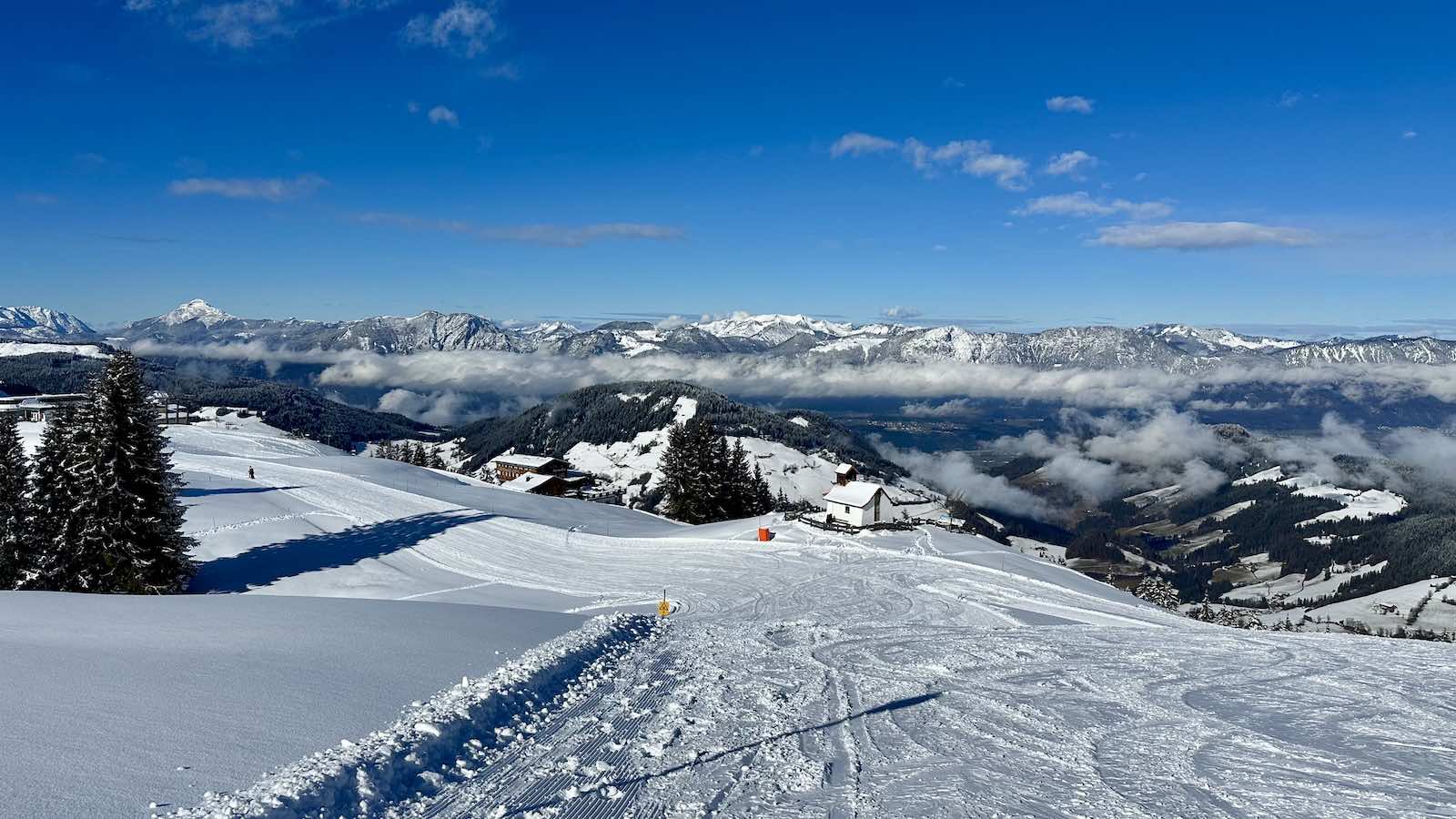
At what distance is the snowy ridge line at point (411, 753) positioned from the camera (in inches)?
311

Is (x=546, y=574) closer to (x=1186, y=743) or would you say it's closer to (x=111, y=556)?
(x=111, y=556)

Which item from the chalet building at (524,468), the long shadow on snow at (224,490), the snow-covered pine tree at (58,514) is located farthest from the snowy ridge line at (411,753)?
the chalet building at (524,468)

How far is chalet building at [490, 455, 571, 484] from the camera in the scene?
436ft

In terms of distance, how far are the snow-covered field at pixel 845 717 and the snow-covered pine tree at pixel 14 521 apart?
242 inches

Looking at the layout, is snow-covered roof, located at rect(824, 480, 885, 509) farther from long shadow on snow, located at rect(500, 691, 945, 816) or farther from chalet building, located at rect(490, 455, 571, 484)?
chalet building, located at rect(490, 455, 571, 484)

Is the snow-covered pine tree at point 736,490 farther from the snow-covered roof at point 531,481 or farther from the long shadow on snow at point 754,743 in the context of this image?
the snow-covered roof at point 531,481

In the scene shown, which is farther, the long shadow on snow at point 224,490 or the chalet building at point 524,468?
the chalet building at point 524,468

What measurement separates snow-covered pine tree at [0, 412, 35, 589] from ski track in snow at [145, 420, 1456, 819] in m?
8.54

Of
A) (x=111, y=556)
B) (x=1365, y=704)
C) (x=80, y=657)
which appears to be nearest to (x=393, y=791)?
(x=80, y=657)

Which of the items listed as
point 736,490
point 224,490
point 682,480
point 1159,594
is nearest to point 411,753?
point 224,490

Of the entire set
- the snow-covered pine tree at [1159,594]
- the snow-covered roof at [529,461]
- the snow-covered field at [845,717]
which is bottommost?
the snow-covered pine tree at [1159,594]

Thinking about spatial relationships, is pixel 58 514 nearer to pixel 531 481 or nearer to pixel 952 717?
pixel 952 717

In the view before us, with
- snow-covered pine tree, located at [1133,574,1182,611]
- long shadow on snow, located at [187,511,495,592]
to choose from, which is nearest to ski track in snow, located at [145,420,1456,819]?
long shadow on snow, located at [187,511,495,592]

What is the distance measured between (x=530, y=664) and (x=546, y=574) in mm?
21589
